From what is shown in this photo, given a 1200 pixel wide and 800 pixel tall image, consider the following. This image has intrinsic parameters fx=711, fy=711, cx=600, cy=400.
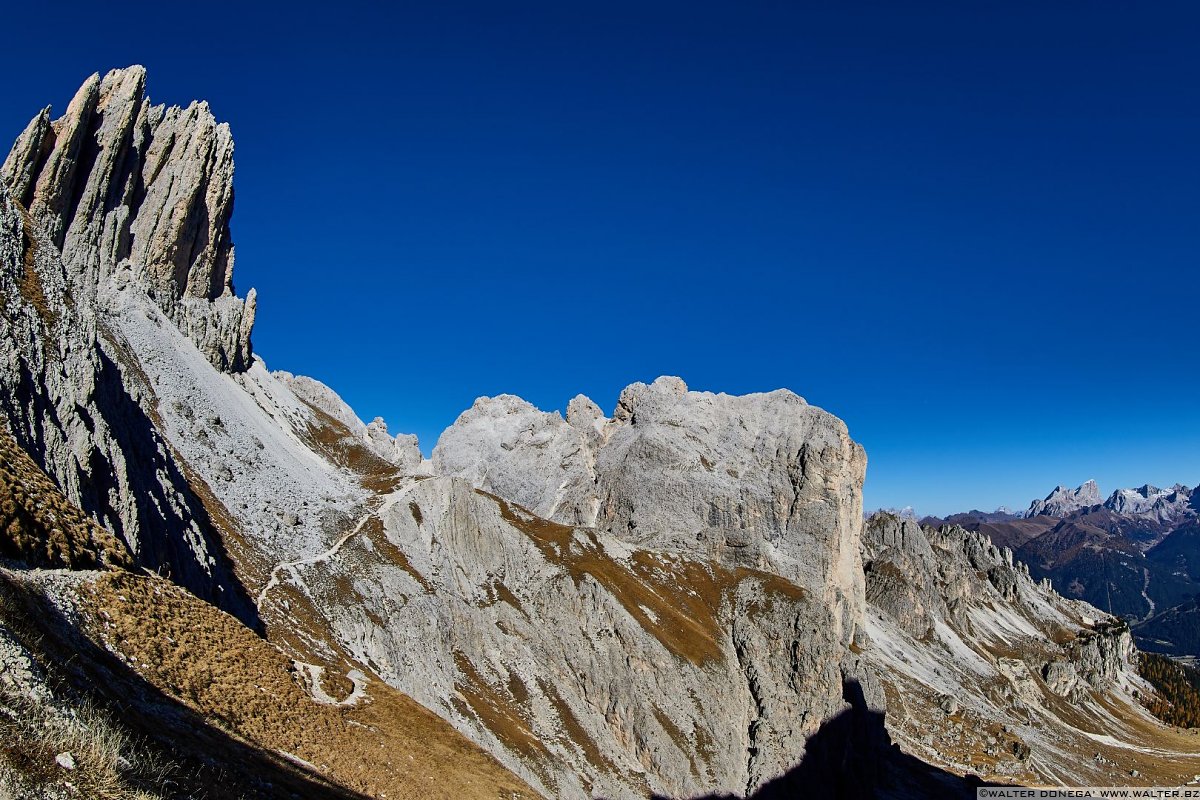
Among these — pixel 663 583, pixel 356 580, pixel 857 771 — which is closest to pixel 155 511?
pixel 356 580

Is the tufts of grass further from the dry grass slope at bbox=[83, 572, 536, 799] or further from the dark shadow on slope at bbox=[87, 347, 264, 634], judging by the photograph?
the dark shadow on slope at bbox=[87, 347, 264, 634]

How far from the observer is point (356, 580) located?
206ft

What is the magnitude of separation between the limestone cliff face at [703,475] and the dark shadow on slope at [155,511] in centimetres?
9855

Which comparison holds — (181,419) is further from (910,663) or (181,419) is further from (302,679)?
(910,663)

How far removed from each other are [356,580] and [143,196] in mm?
71364

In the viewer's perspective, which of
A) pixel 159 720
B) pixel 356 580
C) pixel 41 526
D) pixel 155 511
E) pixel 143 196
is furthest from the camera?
pixel 143 196

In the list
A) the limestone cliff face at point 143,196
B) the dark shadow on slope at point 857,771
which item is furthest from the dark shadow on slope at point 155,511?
the dark shadow on slope at point 857,771

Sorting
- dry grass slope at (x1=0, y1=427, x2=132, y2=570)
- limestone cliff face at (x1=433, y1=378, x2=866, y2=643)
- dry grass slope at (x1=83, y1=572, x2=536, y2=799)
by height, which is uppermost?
limestone cliff face at (x1=433, y1=378, x2=866, y2=643)

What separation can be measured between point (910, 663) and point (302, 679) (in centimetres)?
17422

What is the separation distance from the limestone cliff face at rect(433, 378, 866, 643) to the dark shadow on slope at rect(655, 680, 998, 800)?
38.2 m

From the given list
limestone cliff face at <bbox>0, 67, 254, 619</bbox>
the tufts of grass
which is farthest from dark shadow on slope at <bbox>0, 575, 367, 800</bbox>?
limestone cliff face at <bbox>0, 67, 254, 619</bbox>

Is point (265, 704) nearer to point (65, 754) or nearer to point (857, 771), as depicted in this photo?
point (65, 754)

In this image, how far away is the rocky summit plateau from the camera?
21.0 m

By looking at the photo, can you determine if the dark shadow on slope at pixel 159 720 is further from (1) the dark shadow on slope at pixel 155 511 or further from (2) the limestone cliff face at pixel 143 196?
(2) the limestone cliff face at pixel 143 196
